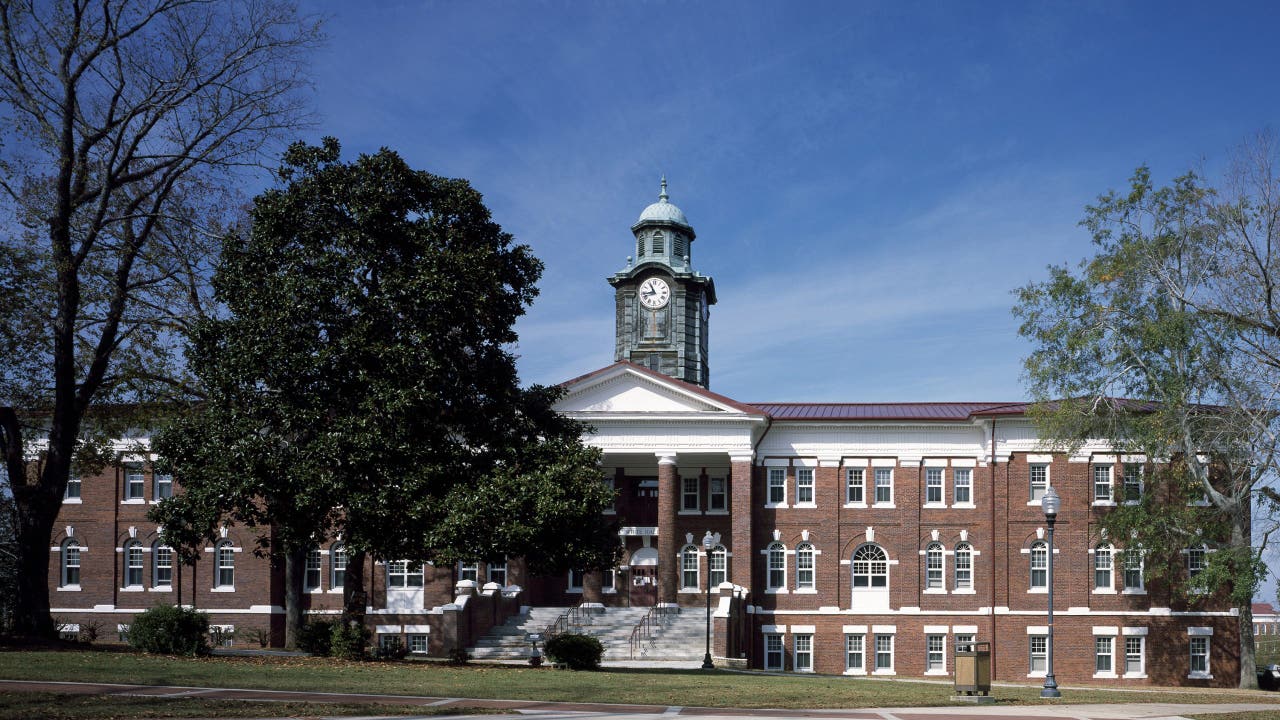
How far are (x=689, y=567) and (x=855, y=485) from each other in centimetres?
729

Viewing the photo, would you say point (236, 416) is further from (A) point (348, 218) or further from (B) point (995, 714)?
(B) point (995, 714)

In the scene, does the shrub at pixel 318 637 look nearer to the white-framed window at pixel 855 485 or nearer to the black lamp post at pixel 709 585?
the black lamp post at pixel 709 585

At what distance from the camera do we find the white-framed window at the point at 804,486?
1962 inches

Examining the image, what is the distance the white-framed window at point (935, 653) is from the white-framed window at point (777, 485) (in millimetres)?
7609

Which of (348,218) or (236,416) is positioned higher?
(348,218)

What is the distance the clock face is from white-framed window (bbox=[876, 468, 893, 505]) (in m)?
13.1

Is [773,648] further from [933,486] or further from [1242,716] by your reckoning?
[1242,716]

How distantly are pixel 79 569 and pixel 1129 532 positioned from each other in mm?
39398

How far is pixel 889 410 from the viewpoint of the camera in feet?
171

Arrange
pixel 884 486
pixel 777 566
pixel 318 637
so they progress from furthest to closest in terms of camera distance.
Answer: pixel 884 486
pixel 777 566
pixel 318 637

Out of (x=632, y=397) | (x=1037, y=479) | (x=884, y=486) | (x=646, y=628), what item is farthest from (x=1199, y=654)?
(x=632, y=397)

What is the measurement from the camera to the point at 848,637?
48.7 metres

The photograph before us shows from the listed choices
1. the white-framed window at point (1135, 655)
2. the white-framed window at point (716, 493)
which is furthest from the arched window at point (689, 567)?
the white-framed window at point (1135, 655)

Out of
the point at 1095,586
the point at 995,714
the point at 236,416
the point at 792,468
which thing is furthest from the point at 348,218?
the point at 1095,586
